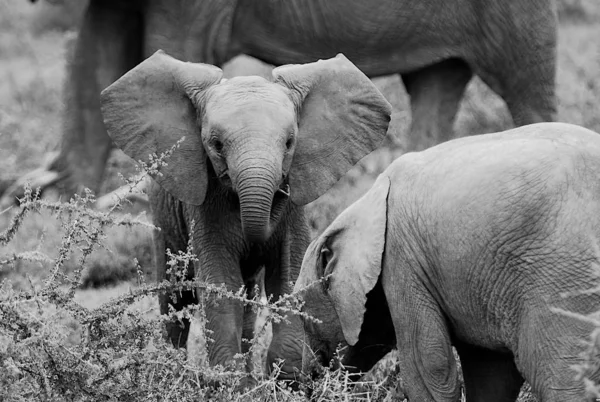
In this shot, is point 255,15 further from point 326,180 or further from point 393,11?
point 326,180

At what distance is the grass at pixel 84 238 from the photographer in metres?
4.55

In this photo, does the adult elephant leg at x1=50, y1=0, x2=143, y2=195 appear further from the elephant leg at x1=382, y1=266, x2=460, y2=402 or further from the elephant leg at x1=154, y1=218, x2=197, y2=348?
the elephant leg at x1=382, y1=266, x2=460, y2=402

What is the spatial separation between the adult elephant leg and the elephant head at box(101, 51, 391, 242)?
1819 mm

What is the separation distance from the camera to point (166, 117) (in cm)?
542

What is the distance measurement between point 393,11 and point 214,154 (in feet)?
7.38

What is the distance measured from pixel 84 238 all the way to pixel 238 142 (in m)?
0.54

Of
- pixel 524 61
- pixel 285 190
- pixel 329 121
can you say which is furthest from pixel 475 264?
pixel 524 61

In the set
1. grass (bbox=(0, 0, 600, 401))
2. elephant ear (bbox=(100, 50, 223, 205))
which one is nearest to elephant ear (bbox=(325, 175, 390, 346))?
grass (bbox=(0, 0, 600, 401))

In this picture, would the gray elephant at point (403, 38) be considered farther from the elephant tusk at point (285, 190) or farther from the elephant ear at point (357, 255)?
the elephant ear at point (357, 255)

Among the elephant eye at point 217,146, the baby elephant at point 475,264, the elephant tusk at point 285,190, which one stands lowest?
the baby elephant at point 475,264

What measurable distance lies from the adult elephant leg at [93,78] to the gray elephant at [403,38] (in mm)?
14

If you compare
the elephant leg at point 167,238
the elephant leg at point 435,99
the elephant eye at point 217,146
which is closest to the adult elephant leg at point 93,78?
the elephant leg at point 435,99

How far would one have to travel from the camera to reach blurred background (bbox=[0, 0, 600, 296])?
717cm

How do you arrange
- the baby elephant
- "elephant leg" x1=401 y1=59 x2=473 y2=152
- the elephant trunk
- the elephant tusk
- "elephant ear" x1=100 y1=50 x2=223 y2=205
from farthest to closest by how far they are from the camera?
"elephant leg" x1=401 y1=59 x2=473 y2=152, "elephant ear" x1=100 y1=50 x2=223 y2=205, the elephant tusk, the elephant trunk, the baby elephant
